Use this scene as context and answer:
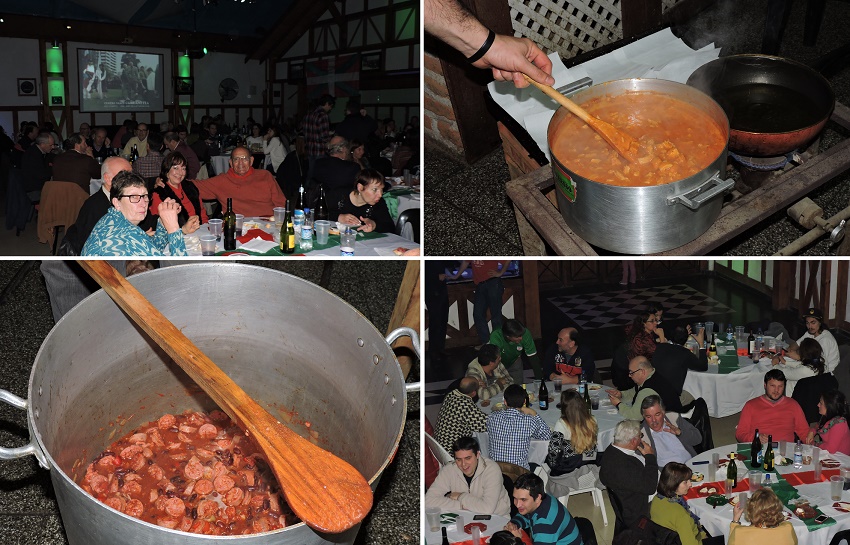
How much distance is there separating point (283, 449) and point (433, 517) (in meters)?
1.19

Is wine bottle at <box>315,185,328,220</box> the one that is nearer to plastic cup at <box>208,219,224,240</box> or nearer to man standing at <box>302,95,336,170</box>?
plastic cup at <box>208,219,224,240</box>

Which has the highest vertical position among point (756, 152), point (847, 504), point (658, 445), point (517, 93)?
point (517, 93)

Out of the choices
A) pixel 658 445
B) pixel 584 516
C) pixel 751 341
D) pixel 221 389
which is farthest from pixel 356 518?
pixel 751 341

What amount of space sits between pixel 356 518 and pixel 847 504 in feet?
8.26

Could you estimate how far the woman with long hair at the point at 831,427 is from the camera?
2730mm

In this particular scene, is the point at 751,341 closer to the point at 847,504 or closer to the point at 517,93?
the point at 847,504

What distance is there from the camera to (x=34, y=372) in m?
1.14

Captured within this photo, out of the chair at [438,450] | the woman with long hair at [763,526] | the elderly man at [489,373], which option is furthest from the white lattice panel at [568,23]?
the woman with long hair at [763,526]

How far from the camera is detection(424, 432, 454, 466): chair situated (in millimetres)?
2236

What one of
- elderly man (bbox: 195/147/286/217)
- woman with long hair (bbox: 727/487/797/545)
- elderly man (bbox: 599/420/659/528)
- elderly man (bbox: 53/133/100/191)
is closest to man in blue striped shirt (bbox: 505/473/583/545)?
elderly man (bbox: 599/420/659/528)

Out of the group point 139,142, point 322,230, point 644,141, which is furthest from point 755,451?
point 139,142

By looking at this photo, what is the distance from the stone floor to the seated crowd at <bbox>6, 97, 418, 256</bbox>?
44cm

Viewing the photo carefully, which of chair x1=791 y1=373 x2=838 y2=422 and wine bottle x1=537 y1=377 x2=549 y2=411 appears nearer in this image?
wine bottle x1=537 y1=377 x2=549 y2=411

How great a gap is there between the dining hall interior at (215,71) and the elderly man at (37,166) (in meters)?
0.78
